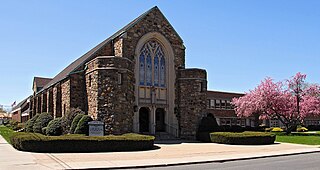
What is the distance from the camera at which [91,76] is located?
89.1 ft

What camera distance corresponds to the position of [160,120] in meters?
32.4

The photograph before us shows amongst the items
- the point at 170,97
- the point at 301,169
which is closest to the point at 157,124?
the point at 170,97

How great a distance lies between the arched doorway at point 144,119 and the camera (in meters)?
31.0

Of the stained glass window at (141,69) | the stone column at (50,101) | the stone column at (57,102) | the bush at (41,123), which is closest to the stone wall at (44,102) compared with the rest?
the stone column at (50,101)

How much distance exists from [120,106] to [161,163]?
11160 millimetres

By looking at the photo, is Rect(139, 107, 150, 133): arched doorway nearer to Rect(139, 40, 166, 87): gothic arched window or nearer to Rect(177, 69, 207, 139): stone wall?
Rect(139, 40, 166, 87): gothic arched window

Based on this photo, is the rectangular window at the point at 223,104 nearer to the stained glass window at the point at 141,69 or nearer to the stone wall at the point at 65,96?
the stained glass window at the point at 141,69

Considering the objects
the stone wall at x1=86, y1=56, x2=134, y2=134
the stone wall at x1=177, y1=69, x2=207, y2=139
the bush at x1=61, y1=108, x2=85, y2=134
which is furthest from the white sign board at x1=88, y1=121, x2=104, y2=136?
the stone wall at x1=177, y1=69, x2=207, y2=139

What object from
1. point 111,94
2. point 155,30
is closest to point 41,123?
point 111,94

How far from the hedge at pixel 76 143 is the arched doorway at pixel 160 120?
1048cm

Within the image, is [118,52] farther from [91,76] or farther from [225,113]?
[225,113]

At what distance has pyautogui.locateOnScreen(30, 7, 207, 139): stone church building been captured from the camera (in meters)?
28.8

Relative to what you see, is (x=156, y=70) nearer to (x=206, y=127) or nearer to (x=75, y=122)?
(x=206, y=127)

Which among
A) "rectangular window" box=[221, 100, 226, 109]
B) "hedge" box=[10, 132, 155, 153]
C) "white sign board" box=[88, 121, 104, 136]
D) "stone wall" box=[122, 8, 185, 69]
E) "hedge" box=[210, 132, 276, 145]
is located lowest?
"hedge" box=[210, 132, 276, 145]
